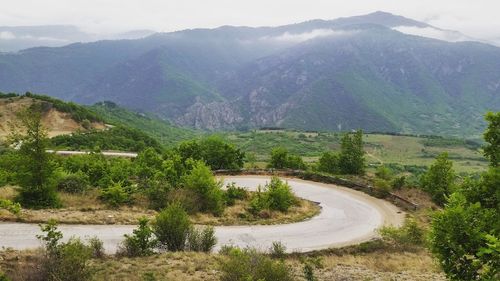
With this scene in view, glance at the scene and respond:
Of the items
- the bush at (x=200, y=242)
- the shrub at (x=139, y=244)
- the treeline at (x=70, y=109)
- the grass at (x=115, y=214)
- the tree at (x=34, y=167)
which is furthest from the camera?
the treeline at (x=70, y=109)

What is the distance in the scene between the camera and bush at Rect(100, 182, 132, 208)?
109ft

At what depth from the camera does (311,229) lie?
3384 cm

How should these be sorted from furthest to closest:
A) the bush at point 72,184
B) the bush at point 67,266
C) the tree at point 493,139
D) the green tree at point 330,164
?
the green tree at point 330,164
the bush at point 72,184
the tree at point 493,139
the bush at point 67,266

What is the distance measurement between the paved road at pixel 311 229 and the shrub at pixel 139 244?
131cm

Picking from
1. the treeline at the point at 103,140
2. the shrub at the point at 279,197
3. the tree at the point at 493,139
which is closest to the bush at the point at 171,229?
the shrub at the point at 279,197

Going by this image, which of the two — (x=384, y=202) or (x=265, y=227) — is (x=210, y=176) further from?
(x=384, y=202)

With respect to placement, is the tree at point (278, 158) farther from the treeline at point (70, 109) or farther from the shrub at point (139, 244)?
the treeline at point (70, 109)

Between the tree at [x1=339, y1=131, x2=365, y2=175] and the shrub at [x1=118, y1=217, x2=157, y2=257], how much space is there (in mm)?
38041

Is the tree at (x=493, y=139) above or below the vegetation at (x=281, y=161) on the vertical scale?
above

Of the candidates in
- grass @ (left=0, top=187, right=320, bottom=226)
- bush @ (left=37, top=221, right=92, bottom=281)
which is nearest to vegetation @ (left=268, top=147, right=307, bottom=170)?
grass @ (left=0, top=187, right=320, bottom=226)

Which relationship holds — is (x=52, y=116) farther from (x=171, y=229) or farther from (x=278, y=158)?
(x=171, y=229)

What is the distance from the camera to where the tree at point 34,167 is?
2970 centimetres

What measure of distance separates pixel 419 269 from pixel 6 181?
31922 mm

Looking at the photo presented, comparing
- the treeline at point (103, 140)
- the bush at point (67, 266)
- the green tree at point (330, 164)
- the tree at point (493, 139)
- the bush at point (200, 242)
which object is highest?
the tree at point (493, 139)
